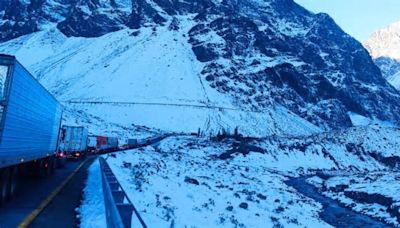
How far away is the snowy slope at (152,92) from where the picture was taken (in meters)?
144

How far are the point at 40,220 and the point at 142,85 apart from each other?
15181 centimetres

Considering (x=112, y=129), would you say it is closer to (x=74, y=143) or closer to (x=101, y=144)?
(x=101, y=144)

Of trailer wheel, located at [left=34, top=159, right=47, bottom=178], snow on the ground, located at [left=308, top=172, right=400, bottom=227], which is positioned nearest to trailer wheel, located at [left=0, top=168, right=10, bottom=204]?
trailer wheel, located at [left=34, top=159, right=47, bottom=178]

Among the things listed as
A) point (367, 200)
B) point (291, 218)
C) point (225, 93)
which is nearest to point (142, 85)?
point (225, 93)

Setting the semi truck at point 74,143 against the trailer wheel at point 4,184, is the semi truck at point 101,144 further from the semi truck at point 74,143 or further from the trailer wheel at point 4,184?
the trailer wheel at point 4,184

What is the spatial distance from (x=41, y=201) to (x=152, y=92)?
143359mm

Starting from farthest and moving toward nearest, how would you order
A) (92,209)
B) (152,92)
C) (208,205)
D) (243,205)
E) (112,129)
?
(152,92), (112,129), (243,205), (208,205), (92,209)

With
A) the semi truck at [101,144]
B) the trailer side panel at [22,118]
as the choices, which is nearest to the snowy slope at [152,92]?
the semi truck at [101,144]

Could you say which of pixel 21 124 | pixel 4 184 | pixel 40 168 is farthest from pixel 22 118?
pixel 40 168

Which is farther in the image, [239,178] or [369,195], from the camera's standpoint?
[239,178]

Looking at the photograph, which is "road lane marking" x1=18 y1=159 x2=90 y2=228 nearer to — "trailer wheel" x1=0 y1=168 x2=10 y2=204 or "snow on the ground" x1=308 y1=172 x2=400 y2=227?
"trailer wheel" x1=0 y1=168 x2=10 y2=204

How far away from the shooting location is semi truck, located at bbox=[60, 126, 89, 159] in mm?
47000

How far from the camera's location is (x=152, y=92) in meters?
160

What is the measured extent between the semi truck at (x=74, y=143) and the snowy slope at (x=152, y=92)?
85.5 meters
